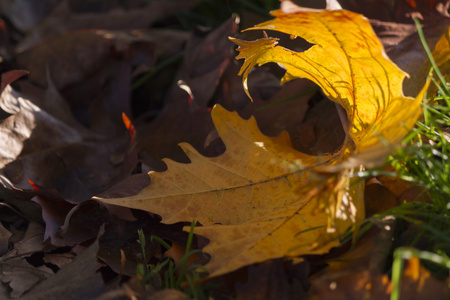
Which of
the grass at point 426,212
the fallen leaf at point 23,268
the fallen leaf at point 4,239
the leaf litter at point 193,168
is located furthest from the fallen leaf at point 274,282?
the fallen leaf at point 4,239

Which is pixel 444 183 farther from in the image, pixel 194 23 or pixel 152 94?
pixel 194 23

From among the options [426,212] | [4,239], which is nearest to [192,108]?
[4,239]

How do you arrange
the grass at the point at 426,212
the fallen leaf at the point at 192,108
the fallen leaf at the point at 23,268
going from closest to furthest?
the grass at the point at 426,212 → the fallen leaf at the point at 23,268 → the fallen leaf at the point at 192,108

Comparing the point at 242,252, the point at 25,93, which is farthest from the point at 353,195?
the point at 25,93

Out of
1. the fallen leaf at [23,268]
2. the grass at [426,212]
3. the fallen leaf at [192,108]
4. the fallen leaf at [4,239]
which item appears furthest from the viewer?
the fallen leaf at [192,108]

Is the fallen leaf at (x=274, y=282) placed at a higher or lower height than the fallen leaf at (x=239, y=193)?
lower

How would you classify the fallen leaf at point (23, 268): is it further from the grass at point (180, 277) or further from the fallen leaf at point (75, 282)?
the grass at point (180, 277)

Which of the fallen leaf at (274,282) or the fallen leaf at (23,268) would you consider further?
the fallen leaf at (23,268)

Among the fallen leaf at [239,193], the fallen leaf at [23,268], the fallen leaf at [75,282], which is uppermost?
the fallen leaf at [239,193]

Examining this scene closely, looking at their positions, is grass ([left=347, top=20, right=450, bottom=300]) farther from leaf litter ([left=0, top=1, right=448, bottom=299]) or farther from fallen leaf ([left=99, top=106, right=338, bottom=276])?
fallen leaf ([left=99, top=106, right=338, bottom=276])
